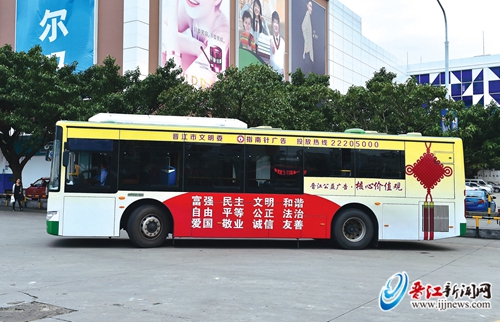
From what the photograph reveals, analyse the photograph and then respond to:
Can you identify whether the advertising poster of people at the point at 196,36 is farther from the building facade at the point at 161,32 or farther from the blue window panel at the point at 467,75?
the blue window panel at the point at 467,75

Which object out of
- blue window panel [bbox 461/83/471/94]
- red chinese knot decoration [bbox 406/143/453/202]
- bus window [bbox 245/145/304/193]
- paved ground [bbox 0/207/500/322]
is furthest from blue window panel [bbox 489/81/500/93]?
bus window [bbox 245/145/304/193]

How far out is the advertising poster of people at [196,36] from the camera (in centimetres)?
3391

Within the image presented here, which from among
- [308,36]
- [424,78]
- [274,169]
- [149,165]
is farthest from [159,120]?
[424,78]

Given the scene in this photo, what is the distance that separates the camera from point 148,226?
40.2 ft

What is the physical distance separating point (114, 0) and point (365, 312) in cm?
3125

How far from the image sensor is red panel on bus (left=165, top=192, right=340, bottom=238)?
1230cm

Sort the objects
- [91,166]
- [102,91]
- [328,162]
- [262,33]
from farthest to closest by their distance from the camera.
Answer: [262,33]
[102,91]
[328,162]
[91,166]

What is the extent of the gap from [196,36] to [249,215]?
25817mm

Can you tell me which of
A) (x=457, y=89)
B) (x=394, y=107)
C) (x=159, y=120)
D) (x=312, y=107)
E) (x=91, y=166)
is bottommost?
(x=91, y=166)

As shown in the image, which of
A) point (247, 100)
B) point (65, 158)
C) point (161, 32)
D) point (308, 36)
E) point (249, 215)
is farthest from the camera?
point (308, 36)

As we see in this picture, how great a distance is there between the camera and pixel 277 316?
239 inches

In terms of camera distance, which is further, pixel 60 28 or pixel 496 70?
pixel 496 70

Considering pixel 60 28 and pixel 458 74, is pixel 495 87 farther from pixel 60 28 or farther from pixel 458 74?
pixel 60 28

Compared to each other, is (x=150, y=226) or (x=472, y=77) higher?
(x=472, y=77)
